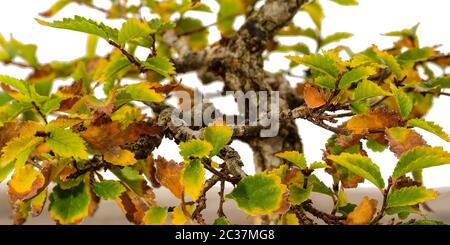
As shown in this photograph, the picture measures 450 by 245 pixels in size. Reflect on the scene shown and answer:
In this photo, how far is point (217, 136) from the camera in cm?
69

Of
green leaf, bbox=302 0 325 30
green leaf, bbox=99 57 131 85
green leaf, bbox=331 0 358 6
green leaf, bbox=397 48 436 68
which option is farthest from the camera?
green leaf, bbox=302 0 325 30

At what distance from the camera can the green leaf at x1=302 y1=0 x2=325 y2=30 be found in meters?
1.46

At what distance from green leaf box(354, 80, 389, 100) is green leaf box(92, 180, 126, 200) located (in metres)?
0.35

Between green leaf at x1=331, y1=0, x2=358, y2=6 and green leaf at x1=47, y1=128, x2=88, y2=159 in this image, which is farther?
green leaf at x1=331, y1=0, x2=358, y2=6

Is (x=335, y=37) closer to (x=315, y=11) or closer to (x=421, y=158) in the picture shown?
(x=315, y=11)

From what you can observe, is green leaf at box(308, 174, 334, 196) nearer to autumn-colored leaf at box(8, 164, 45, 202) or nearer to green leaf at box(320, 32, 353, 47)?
autumn-colored leaf at box(8, 164, 45, 202)

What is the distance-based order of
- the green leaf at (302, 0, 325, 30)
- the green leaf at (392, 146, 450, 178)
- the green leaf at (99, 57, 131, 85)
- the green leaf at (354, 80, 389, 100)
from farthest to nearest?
the green leaf at (302, 0, 325, 30) → the green leaf at (99, 57, 131, 85) → the green leaf at (354, 80, 389, 100) → the green leaf at (392, 146, 450, 178)

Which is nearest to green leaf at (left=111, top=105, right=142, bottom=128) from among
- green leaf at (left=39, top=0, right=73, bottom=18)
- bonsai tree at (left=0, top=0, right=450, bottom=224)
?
bonsai tree at (left=0, top=0, right=450, bottom=224)

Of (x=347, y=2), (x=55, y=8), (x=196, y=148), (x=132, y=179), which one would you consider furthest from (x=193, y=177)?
(x=55, y=8)

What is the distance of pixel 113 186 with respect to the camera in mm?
779

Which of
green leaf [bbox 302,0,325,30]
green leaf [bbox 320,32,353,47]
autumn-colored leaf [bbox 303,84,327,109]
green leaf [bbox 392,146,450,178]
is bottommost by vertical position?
green leaf [bbox 392,146,450,178]

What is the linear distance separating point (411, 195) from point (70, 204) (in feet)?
1.49

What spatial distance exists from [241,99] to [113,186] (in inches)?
20.7
